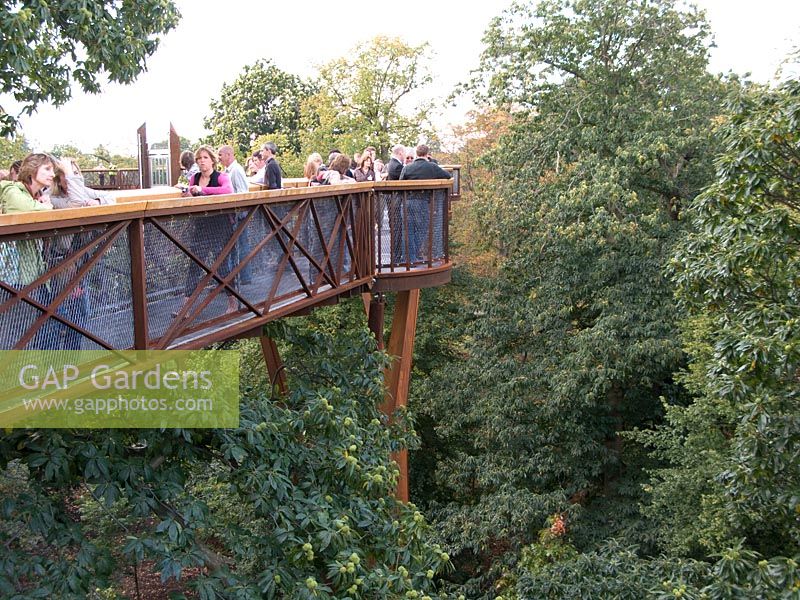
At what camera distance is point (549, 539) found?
12922mm

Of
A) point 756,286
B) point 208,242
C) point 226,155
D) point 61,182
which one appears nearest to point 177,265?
point 208,242

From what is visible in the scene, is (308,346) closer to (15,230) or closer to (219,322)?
(219,322)

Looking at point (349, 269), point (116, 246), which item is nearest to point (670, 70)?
point (349, 269)

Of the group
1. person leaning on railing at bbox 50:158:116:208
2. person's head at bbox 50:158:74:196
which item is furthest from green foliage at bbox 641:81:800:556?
person's head at bbox 50:158:74:196

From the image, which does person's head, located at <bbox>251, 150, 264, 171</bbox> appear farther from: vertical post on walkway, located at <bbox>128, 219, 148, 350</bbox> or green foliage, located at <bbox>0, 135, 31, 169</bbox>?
green foliage, located at <bbox>0, 135, 31, 169</bbox>

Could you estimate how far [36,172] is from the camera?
4.60 meters

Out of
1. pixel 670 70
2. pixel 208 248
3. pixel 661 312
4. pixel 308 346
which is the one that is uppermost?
pixel 670 70

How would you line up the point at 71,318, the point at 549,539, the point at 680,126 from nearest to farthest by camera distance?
the point at 71,318
the point at 549,539
the point at 680,126

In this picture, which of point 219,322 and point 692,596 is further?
point 692,596

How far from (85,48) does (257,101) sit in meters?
26.9

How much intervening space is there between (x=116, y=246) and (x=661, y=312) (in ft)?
35.0

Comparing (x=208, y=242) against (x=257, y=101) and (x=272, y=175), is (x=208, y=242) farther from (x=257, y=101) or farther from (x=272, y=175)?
(x=257, y=101)

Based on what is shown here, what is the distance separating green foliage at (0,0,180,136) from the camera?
7684 mm

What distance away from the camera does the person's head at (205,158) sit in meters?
6.50
